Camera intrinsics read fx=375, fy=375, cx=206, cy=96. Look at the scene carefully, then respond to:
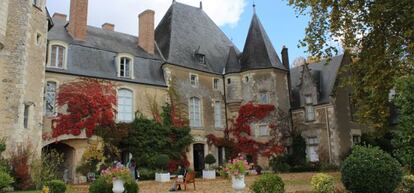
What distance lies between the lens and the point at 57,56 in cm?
1712

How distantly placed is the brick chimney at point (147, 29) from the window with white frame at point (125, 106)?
11.8 feet

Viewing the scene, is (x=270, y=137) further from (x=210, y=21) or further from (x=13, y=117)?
(x=13, y=117)

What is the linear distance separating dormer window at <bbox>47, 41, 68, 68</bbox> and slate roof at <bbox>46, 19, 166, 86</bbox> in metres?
0.32

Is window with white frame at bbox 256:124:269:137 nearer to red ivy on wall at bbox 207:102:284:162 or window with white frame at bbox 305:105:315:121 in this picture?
red ivy on wall at bbox 207:102:284:162

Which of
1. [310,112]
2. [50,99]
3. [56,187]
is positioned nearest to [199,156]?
[310,112]

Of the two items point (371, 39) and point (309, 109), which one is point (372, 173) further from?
point (309, 109)

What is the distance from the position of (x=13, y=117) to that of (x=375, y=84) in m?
12.2

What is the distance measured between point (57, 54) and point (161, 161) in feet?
22.5

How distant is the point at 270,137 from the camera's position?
21.6 meters

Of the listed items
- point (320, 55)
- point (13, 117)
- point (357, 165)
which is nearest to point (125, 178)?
point (357, 165)

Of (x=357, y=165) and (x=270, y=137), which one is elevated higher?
(x=270, y=137)

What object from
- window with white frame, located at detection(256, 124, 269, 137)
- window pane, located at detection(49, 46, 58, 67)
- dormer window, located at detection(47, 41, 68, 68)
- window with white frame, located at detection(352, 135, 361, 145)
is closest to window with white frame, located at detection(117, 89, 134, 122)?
dormer window, located at detection(47, 41, 68, 68)

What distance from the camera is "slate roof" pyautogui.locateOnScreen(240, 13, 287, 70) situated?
22.6 m

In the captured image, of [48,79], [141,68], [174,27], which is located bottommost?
[48,79]
